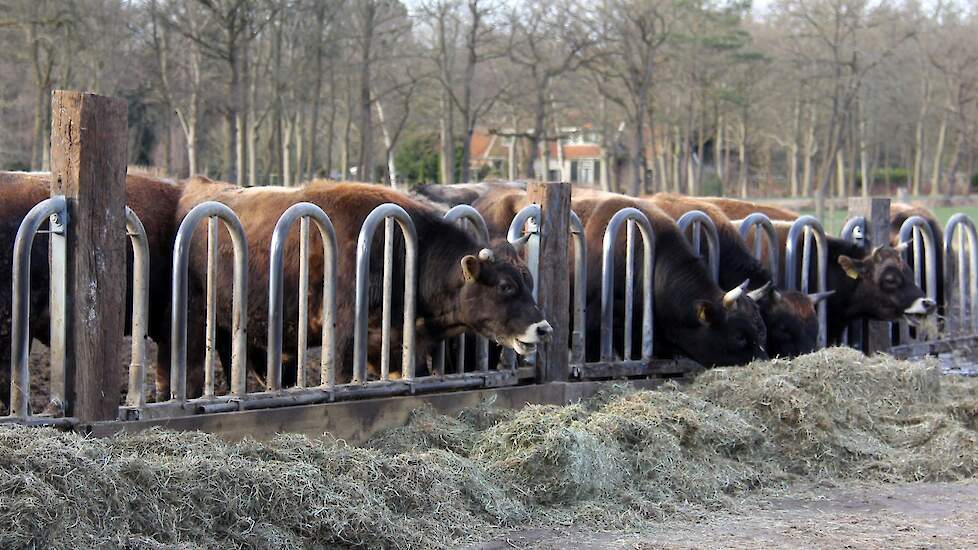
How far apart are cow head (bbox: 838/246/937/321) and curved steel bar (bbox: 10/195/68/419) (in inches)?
333

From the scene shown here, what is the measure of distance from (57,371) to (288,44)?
2726 centimetres

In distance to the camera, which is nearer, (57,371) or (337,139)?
(57,371)

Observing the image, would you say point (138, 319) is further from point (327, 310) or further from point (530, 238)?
point (530, 238)

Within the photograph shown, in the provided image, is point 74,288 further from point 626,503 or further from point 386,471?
point 626,503

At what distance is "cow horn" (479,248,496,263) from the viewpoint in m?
8.10

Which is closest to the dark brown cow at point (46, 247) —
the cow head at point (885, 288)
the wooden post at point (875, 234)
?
the cow head at point (885, 288)

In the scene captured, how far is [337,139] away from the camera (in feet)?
166

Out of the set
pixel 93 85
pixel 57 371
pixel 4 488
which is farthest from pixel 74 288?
pixel 93 85

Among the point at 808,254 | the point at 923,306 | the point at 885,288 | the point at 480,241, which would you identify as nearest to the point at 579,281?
the point at 480,241

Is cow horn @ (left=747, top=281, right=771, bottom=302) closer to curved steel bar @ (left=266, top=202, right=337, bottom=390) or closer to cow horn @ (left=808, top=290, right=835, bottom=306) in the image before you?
cow horn @ (left=808, top=290, right=835, bottom=306)

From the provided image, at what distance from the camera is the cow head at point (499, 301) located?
26.5 feet

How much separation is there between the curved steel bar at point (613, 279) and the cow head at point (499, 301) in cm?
105

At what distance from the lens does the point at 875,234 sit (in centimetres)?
1231

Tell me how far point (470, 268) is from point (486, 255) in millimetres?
143
